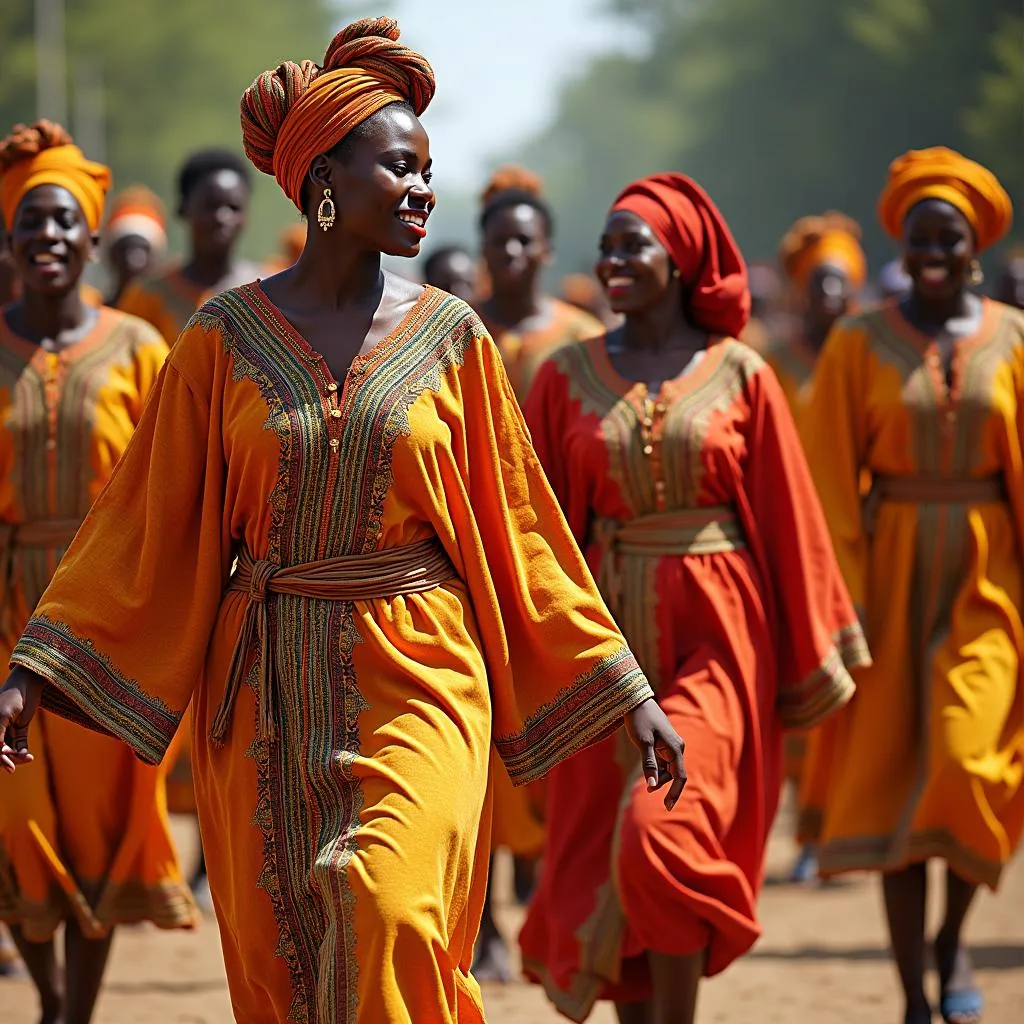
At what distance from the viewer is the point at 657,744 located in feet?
18.2

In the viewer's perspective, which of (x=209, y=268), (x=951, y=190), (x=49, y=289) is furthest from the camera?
(x=209, y=268)

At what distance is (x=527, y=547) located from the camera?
5605 mm

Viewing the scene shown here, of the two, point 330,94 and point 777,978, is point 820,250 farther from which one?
point 330,94

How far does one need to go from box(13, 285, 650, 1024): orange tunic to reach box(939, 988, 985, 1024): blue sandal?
10.2 ft

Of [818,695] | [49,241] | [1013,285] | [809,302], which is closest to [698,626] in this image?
[818,695]

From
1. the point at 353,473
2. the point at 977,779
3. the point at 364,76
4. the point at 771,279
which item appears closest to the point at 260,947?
the point at 353,473

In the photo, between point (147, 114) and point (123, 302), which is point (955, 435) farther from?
point (147, 114)

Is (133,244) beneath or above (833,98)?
beneath

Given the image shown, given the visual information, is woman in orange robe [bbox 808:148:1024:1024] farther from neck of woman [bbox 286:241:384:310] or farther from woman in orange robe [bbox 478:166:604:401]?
neck of woman [bbox 286:241:384:310]

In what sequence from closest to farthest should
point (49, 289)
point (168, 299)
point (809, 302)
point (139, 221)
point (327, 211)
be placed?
1. point (327, 211)
2. point (49, 289)
3. point (168, 299)
4. point (809, 302)
5. point (139, 221)

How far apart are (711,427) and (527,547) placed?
167cm

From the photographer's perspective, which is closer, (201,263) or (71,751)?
(71,751)

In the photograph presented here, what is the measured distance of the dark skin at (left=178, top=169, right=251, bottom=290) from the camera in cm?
1110

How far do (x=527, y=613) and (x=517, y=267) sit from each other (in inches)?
202
